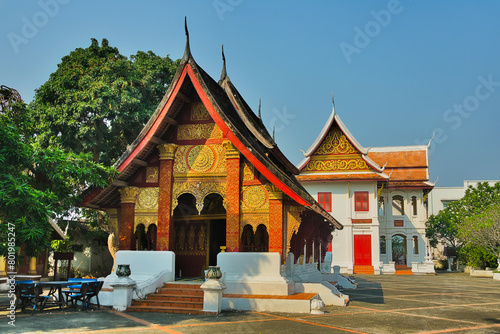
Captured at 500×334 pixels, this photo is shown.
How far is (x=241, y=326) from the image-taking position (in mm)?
8547

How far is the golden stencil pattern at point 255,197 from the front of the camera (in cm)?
1171

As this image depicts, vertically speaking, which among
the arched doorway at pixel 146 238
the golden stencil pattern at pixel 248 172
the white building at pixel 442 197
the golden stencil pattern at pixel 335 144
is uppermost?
the golden stencil pattern at pixel 335 144

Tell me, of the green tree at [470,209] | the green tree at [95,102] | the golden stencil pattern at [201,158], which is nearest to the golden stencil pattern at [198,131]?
the golden stencil pattern at [201,158]

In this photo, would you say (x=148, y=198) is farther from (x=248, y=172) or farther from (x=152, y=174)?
(x=248, y=172)

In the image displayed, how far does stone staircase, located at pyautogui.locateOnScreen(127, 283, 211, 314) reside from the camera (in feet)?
33.9

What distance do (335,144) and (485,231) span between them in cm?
1191

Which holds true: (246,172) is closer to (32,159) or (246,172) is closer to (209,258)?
(209,258)

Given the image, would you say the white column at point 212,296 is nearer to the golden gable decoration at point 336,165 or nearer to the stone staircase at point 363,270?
the stone staircase at point 363,270

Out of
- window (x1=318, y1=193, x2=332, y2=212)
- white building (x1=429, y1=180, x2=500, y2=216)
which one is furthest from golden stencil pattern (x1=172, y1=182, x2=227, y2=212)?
white building (x1=429, y1=180, x2=500, y2=216)

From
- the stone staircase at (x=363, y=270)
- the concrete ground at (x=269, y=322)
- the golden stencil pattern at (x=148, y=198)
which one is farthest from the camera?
the stone staircase at (x=363, y=270)

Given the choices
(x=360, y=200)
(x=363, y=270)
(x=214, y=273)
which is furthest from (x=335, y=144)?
(x=214, y=273)

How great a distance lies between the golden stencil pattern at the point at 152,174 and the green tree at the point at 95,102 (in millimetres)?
10351

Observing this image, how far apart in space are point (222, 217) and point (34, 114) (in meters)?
13.0

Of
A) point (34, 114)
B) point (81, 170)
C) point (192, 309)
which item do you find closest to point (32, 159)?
point (81, 170)
